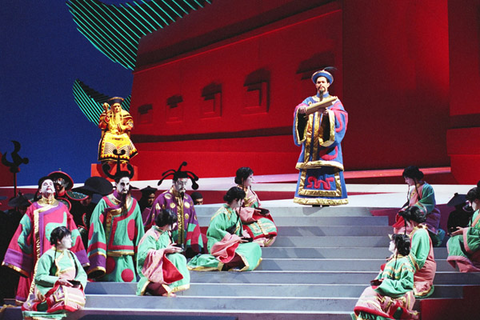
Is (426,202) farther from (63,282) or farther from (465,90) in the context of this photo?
(465,90)

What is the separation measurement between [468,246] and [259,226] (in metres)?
1.85

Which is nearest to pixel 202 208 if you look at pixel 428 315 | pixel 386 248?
pixel 386 248

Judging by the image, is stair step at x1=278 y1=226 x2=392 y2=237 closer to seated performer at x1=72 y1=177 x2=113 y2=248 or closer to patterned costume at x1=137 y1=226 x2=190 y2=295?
patterned costume at x1=137 y1=226 x2=190 y2=295

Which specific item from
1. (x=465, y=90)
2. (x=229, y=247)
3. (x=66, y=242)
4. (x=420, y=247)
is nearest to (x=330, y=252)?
(x=229, y=247)

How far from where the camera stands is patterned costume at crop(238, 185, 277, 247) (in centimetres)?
564

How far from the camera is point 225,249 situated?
17.1 ft

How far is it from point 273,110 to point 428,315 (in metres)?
6.50

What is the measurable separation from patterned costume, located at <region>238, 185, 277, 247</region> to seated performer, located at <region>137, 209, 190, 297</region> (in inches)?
39.1

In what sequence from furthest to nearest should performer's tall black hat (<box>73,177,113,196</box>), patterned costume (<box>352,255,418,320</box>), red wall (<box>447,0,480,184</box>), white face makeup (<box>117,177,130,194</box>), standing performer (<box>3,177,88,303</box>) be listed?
1. red wall (<box>447,0,480,184</box>)
2. performer's tall black hat (<box>73,177,113,196</box>)
3. white face makeup (<box>117,177,130,194</box>)
4. standing performer (<box>3,177,88,303</box>)
5. patterned costume (<box>352,255,418,320</box>)

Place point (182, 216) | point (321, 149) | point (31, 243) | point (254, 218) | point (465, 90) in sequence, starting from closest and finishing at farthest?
point (31, 243)
point (182, 216)
point (254, 218)
point (321, 149)
point (465, 90)

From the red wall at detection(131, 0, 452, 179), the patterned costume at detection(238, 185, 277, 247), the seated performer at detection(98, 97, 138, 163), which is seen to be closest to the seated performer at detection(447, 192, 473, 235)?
the patterned costume at detection(238, 185, 277, 247)

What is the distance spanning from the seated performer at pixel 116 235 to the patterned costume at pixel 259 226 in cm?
102

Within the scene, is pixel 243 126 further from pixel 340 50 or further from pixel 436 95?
pixel 436 95

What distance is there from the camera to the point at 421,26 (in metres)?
9.75
